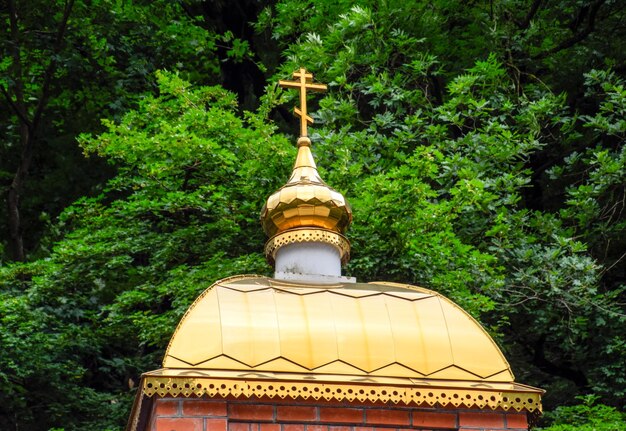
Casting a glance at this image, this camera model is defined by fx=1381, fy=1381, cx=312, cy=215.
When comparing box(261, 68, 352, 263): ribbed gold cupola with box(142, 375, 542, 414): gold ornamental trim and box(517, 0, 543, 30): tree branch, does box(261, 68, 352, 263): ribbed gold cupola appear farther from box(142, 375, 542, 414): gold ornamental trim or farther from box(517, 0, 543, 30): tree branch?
box(517, 0, 543, 30): tree branch

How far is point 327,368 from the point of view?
25.9ft

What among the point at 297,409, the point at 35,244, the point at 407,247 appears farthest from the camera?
the point at 35,244

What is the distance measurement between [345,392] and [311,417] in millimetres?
237

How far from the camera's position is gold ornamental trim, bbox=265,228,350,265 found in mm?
9508

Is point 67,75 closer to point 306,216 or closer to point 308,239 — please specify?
point 306,216

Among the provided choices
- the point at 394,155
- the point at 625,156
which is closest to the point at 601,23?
the point at 625,156

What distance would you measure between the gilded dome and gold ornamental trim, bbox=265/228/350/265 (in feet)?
0.31

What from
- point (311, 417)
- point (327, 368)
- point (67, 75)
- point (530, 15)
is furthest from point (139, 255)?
point (311, 417)

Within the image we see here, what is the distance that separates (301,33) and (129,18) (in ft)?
10.7

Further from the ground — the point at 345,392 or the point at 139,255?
the point at 139,255

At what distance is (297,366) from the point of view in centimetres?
787

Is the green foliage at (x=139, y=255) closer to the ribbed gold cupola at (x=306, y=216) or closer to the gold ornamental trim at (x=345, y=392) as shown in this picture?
the ribbed gold cupola at (x=306, y=216)

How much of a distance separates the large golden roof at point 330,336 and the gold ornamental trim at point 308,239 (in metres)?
1.07

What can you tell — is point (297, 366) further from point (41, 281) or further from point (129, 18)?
point (129, 18)
